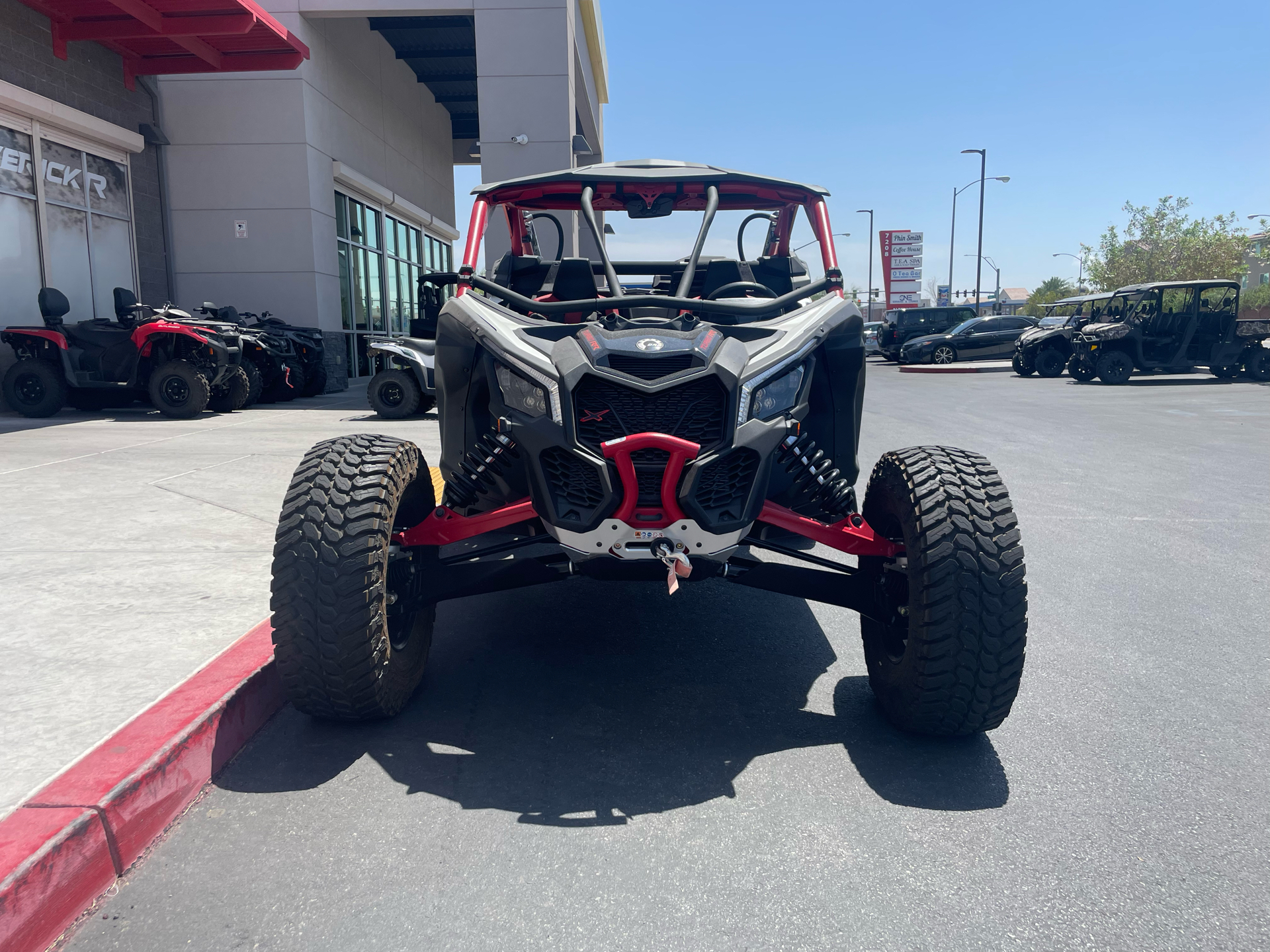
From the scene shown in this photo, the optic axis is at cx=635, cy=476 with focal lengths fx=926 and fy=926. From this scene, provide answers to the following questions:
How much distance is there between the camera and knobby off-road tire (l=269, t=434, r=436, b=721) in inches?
111

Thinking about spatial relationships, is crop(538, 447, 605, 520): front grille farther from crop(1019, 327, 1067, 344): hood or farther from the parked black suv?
the parked black suv

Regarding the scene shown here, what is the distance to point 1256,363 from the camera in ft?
69.2

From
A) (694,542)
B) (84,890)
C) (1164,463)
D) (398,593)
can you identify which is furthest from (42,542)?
(1164,463)

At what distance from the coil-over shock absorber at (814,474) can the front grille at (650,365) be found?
0.43 m

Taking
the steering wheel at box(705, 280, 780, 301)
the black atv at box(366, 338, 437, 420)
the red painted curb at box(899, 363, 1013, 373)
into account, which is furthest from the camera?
the red painted curb at box(899, 363, 1013, 373)

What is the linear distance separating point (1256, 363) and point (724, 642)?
22.2 meters

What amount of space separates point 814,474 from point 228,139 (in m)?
17.1

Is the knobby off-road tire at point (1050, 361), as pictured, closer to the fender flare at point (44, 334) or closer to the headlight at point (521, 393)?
the fender flare at point (44, 334)

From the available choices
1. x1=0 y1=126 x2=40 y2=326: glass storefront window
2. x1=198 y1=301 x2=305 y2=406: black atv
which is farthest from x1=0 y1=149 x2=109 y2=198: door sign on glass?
x1=198 y1=301 x2=305 y2=406: black atv

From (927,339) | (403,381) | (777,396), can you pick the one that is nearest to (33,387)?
(403,381)

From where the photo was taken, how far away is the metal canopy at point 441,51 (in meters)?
21.5

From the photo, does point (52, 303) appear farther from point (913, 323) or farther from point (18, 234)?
point (913, 323)

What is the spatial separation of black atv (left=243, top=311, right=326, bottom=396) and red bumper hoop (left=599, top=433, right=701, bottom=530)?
12960mm

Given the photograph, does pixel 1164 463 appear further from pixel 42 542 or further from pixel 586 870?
pixel 42 542
